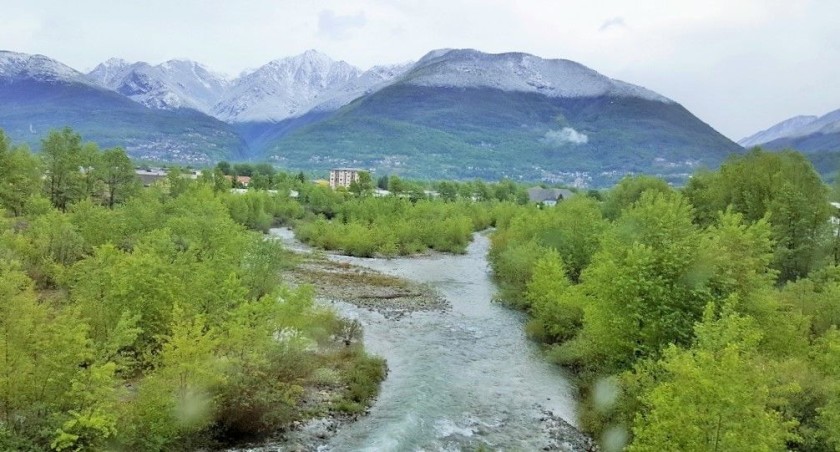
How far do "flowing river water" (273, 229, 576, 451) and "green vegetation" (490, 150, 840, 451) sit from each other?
6.52ft

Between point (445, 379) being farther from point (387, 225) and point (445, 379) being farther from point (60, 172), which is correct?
point (387, 225)

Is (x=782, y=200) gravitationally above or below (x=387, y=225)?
above

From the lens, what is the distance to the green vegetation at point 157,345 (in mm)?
18594

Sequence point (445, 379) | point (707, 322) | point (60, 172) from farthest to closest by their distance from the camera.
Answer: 1. point (60, 172)
2. point (445, 379)
3. point (707, 322)

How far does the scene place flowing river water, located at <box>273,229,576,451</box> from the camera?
24812 mm

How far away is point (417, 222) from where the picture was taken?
93812 millimetres

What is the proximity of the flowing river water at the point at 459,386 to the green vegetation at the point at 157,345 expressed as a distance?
2.10m

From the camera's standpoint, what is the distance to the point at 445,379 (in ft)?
105

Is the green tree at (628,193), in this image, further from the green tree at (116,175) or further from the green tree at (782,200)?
the green tree at (116,175)

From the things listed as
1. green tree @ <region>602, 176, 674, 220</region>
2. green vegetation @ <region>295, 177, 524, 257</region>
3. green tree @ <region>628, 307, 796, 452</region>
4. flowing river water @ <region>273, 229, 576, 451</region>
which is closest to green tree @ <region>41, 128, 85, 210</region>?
green vegetation @ <region>295, 177, 524, 257</region>

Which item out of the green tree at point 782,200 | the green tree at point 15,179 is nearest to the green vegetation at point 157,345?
the green tree at point 15,179

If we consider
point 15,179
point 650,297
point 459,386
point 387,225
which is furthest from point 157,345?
point 387,225

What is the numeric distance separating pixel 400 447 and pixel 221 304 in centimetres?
1117

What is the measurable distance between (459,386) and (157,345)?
1489 centimetres
